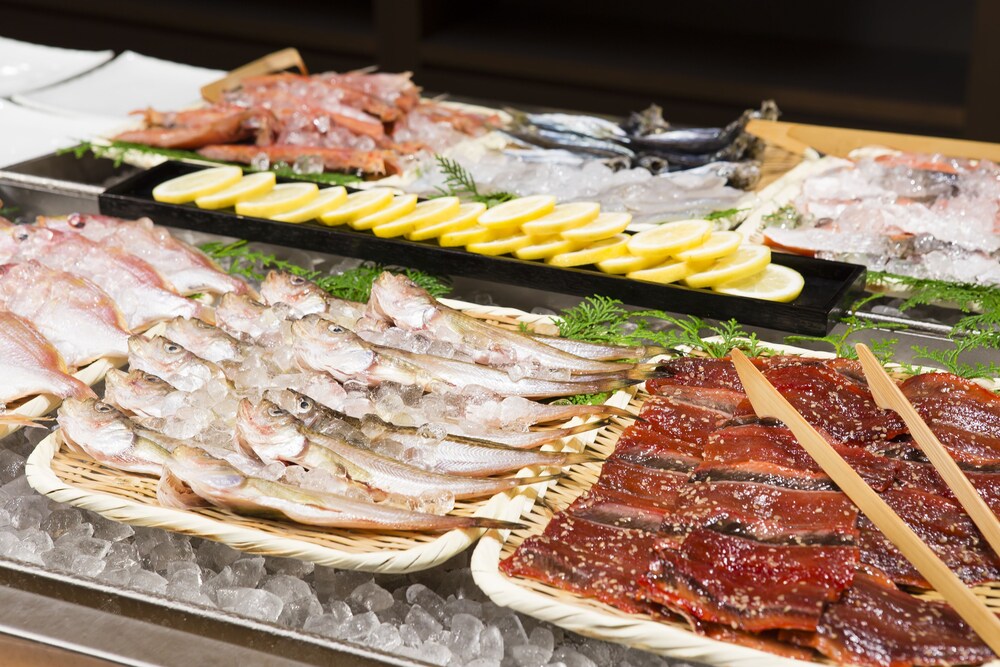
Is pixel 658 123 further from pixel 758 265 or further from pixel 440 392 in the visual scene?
pixel 440 392

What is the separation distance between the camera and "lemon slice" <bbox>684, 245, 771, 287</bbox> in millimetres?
2545

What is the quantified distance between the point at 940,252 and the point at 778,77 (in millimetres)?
2586

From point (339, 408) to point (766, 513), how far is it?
30.4 inches

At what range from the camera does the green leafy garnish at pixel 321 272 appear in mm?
2697

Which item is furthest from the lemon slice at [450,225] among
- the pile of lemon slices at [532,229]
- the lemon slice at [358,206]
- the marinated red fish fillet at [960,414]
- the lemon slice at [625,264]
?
the marinated red fish fillet at [960,414]

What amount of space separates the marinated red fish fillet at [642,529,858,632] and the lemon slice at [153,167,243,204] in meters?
1.98

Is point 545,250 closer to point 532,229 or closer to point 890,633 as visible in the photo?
point 532,229

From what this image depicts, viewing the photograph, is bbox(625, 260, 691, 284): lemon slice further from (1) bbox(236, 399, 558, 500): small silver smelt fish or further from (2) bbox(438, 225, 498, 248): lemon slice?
(1) bbox(236, 399, 558, 500): small silver smelt fish

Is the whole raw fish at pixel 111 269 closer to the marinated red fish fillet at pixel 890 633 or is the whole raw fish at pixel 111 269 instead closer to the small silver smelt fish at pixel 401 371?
the small silver smelt fish at pixel 401 371

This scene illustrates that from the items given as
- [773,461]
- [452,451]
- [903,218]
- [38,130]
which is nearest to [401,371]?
[452,451]

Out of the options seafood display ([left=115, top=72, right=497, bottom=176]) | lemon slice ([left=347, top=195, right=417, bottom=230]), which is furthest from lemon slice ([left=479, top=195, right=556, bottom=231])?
seafood display ([left=115, top=72, right=497, bottom=176])

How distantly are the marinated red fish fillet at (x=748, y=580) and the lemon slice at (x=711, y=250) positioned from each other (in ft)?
3.49

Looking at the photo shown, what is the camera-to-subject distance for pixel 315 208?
9.84 feet

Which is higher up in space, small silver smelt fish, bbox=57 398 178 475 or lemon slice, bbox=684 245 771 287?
lemon slice, bbox=684 245 771 287
